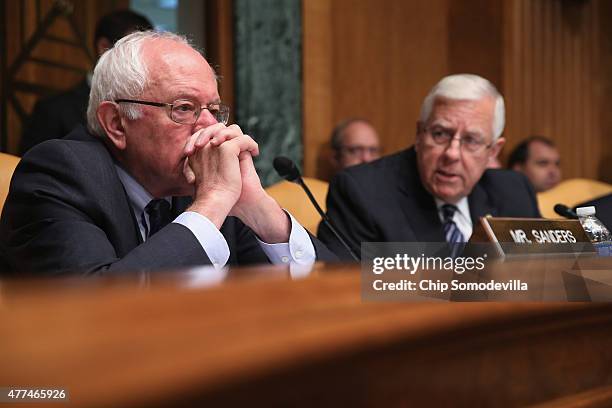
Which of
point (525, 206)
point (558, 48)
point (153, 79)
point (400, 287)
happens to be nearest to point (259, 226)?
point (153, 79)

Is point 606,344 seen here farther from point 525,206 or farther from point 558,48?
point 558,48

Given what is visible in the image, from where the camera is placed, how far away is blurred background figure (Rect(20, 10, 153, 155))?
3.24m

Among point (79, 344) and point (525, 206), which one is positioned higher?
point (79, 344)

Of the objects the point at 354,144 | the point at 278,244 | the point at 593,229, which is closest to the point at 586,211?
the point at 593,229

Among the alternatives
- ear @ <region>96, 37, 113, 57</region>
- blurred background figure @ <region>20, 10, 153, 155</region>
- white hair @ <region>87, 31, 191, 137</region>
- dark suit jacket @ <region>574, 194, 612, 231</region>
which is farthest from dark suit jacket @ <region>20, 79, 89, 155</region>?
dark suit jacket @ <region>574, 194, 612, 231</region>

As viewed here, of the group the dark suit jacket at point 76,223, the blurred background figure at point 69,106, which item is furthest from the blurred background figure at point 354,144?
the dark suit jacket at point 76,223

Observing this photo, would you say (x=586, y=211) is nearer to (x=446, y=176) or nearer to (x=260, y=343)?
(x=446, y=176)

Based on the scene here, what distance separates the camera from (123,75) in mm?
1875

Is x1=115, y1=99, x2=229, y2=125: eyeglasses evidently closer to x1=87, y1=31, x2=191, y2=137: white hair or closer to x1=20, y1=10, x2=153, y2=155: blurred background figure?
x1=87, y1=31, x2=191, y2=137: white hair

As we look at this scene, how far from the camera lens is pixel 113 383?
1.30 feet

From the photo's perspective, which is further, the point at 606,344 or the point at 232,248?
the point at 232,248

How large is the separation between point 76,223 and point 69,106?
1.85 m

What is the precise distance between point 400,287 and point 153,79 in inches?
50.8

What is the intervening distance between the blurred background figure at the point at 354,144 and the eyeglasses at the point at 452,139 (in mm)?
1517
